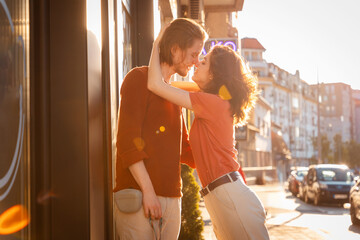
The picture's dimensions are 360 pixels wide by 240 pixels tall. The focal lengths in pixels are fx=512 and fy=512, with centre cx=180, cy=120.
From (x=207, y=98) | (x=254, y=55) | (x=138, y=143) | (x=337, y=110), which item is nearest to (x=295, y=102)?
(x=254, y=55)

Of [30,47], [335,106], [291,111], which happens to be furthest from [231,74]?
[335,106]

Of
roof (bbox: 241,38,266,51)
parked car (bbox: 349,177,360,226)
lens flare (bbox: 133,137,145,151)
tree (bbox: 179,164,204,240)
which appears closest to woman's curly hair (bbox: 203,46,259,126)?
lens flare (bbox: 133,137,145,151)

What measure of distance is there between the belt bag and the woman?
0.52 m

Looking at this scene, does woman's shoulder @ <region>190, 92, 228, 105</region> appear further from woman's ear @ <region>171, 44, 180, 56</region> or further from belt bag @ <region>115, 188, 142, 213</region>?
belt bag @ <region>115, 188, 142, 213</region>

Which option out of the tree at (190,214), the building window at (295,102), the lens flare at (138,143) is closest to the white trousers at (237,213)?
the lens flare at (138,143)

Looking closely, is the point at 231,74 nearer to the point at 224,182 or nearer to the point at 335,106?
the point at 224,182

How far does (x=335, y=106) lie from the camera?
431 ft

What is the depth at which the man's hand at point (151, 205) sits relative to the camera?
2.61m

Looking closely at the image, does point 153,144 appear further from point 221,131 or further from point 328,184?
point 328,184

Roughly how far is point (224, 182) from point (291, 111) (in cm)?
9574

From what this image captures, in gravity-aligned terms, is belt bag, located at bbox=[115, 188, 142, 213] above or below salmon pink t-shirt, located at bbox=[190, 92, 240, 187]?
below

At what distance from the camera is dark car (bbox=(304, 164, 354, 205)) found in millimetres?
21031

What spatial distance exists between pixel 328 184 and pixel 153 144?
19820mm

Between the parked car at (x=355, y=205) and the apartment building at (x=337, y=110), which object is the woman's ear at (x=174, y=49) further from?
the apartment building at (x=337, y=110)
